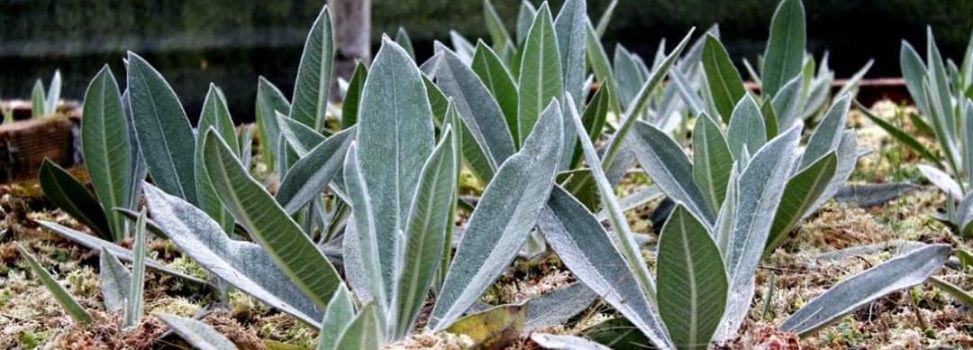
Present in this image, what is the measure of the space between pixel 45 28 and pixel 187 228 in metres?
2.51

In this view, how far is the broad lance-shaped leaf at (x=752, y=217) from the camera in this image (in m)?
0.78

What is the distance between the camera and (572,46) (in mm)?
1156

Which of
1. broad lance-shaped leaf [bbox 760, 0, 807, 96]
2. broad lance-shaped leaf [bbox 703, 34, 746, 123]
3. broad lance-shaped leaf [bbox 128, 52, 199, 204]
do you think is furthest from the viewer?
broad lance-shaped leaf [bbox 760, 0, 807, 96]

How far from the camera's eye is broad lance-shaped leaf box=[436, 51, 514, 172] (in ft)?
3.53

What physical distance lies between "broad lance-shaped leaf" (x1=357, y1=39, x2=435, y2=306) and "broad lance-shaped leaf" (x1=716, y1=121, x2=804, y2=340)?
24 centimetres

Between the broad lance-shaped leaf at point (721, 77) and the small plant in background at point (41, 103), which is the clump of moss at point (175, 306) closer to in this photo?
the broad lance-shaped leaf at point (721, 77)

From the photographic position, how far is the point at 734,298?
79 cm

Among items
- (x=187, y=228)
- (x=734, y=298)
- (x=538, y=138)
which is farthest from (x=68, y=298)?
(x=734, y=298)

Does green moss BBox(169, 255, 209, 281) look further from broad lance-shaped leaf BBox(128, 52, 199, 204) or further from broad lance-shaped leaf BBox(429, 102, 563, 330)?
broad lance-shaped leaf BBox(429, 102, 563, 330)

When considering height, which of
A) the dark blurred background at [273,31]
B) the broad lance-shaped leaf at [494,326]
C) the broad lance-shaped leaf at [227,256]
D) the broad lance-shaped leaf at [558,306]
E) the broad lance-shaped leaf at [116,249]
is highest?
the broad lance-shaped leaf at [227,256]

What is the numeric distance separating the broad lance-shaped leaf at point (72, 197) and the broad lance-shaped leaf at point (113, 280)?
315 millimetres

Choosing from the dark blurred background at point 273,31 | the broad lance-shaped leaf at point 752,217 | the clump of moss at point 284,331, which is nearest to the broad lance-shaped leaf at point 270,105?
the clump of moss at point 284,331

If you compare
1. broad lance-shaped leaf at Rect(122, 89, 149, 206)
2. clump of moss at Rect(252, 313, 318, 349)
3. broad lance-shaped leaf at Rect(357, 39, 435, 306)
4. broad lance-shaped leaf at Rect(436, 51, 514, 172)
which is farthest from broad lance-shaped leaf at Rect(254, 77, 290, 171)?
broad lance-shaped leaf at Rect(357, 39, 435, 306)

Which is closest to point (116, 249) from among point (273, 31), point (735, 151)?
point (735, 151)
